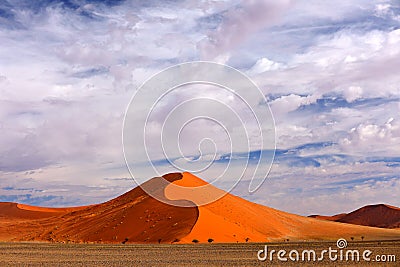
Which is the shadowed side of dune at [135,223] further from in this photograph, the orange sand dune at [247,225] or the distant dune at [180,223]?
the orange sand dune at [247,225]

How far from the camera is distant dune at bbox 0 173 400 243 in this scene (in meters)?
77.9

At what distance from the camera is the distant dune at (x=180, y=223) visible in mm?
77938

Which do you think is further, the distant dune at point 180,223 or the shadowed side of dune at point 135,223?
the shadowed side of dune at point 135,223

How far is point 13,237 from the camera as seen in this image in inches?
4230

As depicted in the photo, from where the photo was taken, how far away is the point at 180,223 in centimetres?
8069

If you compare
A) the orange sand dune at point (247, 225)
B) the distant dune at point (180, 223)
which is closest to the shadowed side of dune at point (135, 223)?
the distant dune at point (180, 223)

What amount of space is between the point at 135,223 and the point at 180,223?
10.5m

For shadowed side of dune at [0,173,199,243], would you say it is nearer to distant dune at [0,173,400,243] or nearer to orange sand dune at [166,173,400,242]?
distant dune at [0,173,400,243]

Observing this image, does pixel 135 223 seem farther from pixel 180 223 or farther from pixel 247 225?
pixel 247 225

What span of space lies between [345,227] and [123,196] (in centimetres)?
5178

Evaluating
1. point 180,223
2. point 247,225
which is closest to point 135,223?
point 180,223

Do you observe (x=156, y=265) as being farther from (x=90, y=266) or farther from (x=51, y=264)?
(x=51, y=264)

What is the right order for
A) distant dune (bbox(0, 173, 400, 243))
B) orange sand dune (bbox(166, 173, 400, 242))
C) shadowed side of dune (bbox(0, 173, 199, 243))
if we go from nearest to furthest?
orange sand dune (bbox(166, 173, 400, 242))
distant dune (bbox(0, 173, 400, 243))
shadowed side of dune (bbox(0, 173, 199, 243))

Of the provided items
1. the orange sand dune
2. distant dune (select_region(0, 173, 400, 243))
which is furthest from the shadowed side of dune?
the orange sand dune
